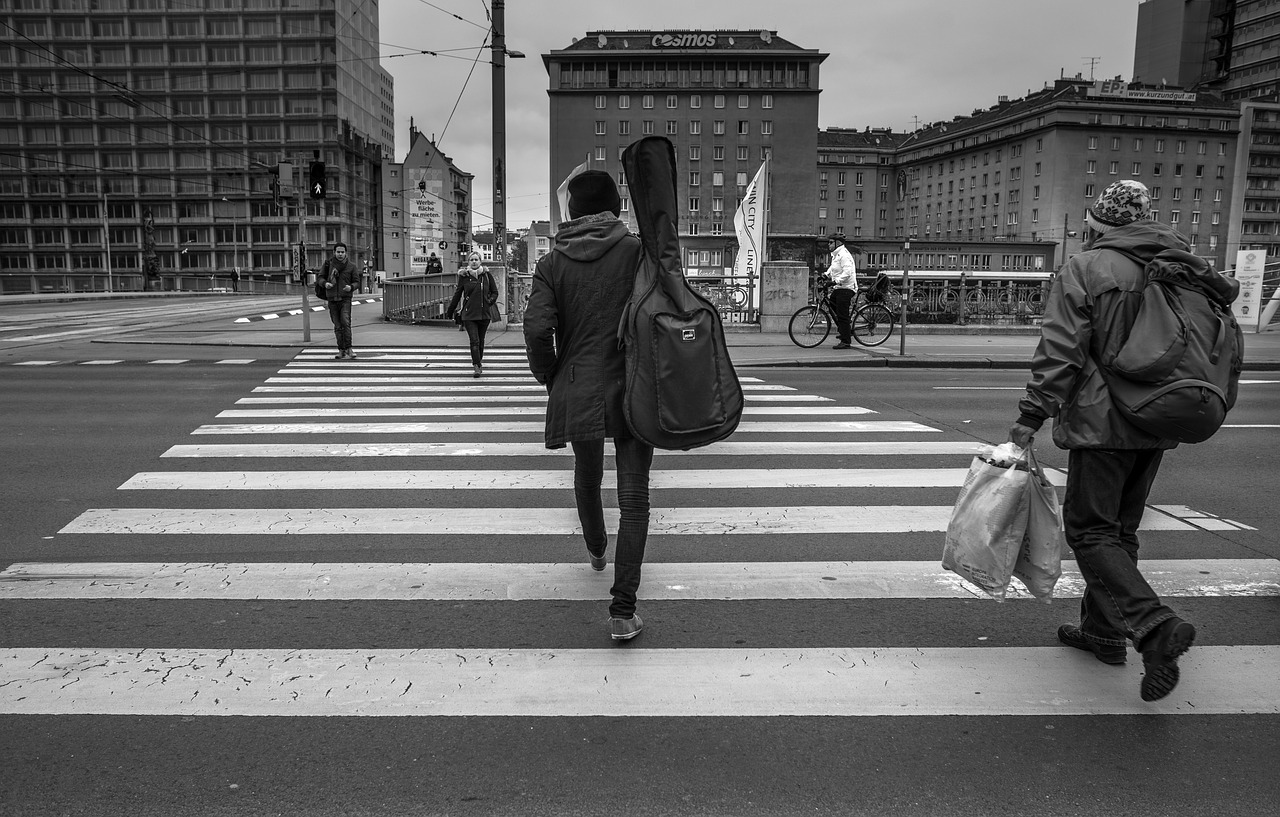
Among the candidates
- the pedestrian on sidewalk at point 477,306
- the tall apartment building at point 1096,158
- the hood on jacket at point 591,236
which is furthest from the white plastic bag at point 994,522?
the tall apartment building at point 1096,158

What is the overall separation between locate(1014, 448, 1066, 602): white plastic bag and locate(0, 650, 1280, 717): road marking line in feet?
1.27

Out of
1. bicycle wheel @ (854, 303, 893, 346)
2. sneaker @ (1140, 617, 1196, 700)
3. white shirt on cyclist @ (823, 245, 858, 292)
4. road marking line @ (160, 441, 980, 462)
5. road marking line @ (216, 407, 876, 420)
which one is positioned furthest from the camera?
bicycle wheel @ (854, 303, 893, 346)

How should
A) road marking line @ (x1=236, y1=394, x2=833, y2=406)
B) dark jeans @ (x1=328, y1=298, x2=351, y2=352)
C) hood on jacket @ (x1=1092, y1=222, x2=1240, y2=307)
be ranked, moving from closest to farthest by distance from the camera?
hood on jacket @ (x1=1092, y1=222, x2=1240, y2=307), road marking line @ (x1=236, y1=394, x2=833, y2=406), dark jeans @ (x1=328, y1=298, x2=351, y2=352)

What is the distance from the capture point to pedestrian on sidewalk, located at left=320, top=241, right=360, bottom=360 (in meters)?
15.2

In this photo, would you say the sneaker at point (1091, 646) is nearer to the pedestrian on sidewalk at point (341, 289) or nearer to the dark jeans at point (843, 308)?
the pedestrian on sidewalk at point (341, 289)

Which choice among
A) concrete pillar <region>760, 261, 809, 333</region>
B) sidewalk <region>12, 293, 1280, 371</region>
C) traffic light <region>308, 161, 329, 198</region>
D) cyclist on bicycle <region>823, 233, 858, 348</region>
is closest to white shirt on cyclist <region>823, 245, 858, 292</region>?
cyclist on bicycle <region>823, 233, 858, 348</region>

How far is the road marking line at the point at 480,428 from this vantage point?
903 cm

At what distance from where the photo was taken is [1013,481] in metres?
3.54

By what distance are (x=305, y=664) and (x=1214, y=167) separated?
12153 centimetres

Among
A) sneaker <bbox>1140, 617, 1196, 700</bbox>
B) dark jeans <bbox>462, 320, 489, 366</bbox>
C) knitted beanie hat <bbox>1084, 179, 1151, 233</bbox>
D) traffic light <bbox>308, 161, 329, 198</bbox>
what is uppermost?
traffic light <bbox>308, 161, 329, 198</bbox>

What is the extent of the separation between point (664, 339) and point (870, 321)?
15.6 metres

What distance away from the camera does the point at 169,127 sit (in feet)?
301

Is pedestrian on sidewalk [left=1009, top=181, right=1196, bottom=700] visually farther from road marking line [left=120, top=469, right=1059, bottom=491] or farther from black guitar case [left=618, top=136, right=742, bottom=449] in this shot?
road marking line [left=120, top=469, right=1059, bottom=491]

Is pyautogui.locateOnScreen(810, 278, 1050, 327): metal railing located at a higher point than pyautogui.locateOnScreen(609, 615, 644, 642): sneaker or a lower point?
higher
